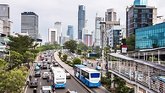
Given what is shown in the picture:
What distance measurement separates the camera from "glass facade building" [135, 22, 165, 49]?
88.6 meters

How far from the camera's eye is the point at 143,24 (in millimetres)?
141500

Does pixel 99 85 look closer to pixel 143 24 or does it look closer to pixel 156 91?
pixel 156 91

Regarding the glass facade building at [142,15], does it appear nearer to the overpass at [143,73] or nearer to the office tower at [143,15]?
the office tower at [143,15]

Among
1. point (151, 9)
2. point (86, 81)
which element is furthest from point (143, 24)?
point (86, 81)

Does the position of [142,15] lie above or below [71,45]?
→ above

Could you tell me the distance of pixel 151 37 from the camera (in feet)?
312

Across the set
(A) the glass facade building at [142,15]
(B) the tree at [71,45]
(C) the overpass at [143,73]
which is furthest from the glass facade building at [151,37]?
(B) the tree at [71,45]

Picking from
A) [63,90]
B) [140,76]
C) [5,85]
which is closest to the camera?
[140,76]

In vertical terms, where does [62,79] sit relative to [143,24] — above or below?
below

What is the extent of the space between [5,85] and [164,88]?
15425mm

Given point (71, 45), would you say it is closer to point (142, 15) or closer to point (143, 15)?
point (142, 15)

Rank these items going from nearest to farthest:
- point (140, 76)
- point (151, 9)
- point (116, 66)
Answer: point (140, 76) < point (116, 66) < point (151, 9)

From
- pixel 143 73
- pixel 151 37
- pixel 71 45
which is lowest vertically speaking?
pixel 143 73

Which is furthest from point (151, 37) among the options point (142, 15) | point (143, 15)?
point (143, 15)
